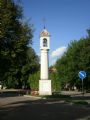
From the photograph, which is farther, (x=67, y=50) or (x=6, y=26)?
(x=67, y=50)

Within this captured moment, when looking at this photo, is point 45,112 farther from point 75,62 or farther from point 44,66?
point 75,62

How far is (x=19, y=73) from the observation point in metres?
104

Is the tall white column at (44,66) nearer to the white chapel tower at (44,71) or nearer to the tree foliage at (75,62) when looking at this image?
the white chapel tower at (44,71)

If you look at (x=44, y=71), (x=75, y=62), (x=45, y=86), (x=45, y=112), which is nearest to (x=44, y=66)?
(x=44, y=71)

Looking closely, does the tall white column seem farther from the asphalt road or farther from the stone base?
the asphalt road

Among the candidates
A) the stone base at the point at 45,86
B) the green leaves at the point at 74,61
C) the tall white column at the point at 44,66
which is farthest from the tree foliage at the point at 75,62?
the stone base at the point at 45,86

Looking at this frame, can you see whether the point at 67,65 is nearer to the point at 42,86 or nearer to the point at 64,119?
the point at 42,86

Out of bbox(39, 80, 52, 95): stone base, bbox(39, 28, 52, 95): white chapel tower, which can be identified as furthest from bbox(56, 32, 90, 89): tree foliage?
bbox(39, 80, 52, 95): stone base

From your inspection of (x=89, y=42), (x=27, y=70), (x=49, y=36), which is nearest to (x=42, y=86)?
(x=49, y=36)

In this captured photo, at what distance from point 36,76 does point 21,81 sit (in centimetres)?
1856

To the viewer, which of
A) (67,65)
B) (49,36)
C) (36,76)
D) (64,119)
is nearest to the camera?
(64,119)

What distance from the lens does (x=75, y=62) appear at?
254 feet

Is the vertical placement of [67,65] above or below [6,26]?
above

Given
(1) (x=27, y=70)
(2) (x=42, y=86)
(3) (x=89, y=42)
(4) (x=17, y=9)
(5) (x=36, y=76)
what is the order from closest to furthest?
(4) (x=17, y=9), (2) (x=42, y=86), (3) (x=89, y=42), (5) (x=36, y=76), (1) (x=27, y=70)
